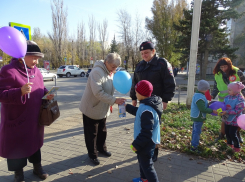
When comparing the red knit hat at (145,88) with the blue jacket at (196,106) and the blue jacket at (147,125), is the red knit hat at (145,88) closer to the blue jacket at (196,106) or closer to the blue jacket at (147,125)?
the blue jacket at (147,125)

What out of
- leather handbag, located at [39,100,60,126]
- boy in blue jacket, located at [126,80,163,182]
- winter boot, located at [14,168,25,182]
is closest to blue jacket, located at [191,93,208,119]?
boy in blue jacket, located at [126,80,163,182]

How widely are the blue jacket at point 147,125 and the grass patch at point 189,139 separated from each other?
68.8 inches

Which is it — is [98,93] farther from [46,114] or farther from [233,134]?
[233,134]

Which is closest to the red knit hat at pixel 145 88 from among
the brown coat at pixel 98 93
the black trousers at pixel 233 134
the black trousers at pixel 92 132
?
the brown coat at pixel 98 93

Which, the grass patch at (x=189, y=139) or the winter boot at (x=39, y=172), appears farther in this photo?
the grass patch at (x=189, y=139)

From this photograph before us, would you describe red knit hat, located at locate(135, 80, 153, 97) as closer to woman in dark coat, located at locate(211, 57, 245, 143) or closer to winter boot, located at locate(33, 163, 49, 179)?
winter boot, located at locate(33, 163, 49, 179)

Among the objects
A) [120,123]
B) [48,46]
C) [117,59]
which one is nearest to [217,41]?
[120,123]

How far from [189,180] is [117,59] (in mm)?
2268

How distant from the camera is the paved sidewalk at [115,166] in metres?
2.76

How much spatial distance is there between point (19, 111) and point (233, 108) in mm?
3676

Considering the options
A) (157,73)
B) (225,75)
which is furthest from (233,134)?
(157,73)

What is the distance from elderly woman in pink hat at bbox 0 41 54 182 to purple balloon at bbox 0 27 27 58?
169 millimetres

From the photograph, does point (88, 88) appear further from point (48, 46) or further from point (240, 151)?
point (48, 46)

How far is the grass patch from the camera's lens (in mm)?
3441
